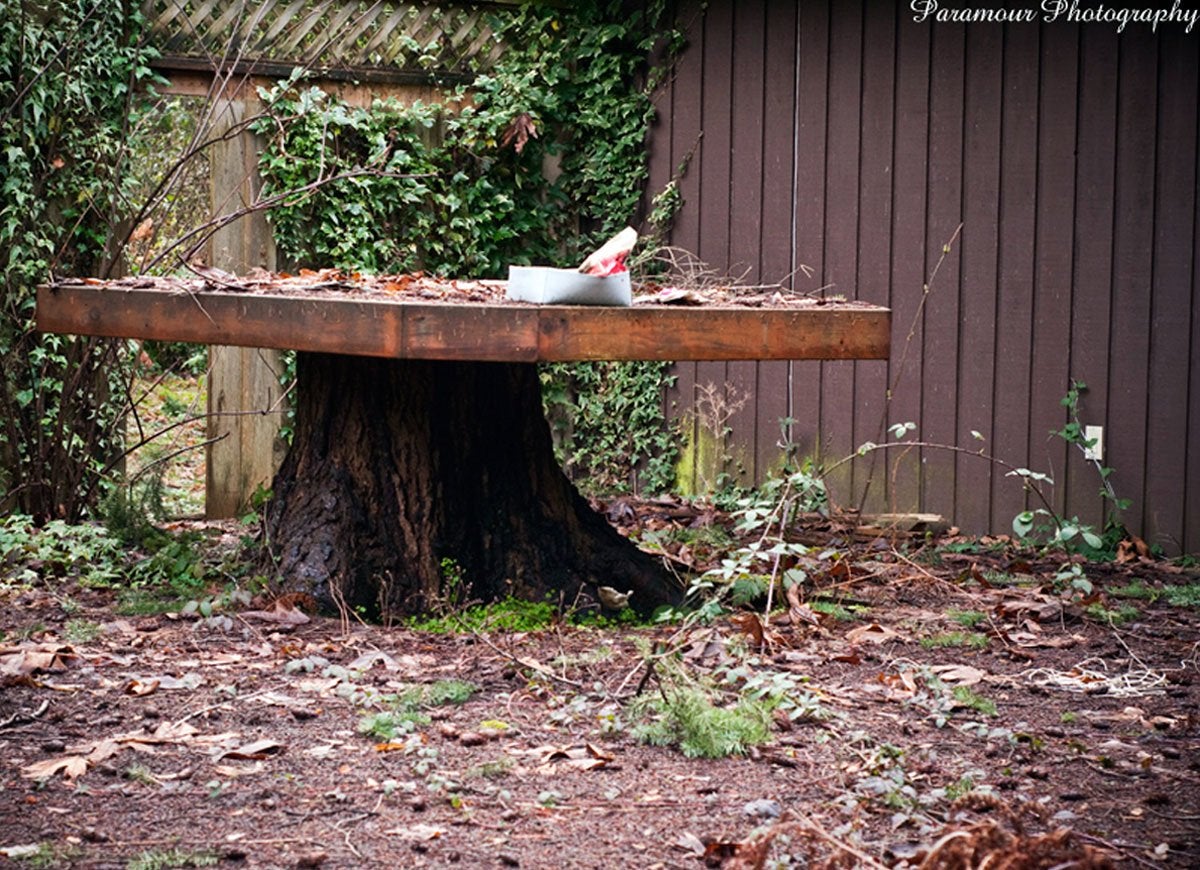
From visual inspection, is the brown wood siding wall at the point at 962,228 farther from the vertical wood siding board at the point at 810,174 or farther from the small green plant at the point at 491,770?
the small green plant at the point at 491,770

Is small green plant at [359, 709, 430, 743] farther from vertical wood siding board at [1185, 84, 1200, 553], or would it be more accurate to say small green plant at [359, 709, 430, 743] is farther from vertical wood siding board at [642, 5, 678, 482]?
vertical wood siding board at [642, 5, 678, 482]

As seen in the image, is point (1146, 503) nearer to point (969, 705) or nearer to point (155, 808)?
point (969, 705)

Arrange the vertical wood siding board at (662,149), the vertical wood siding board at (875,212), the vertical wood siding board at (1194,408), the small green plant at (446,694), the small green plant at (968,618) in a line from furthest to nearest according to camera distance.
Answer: the vertical wood siding board at (662,149) < the vertical wood siding board at (875,212) < the vertical wood siding board at (1194,408) < the small green plant at (968,618) < the small green plant at (446,694)

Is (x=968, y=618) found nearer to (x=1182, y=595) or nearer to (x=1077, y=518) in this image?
(x=1182, y=595)

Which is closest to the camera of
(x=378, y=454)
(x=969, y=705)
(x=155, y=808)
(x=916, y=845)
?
(x=916, y=845)

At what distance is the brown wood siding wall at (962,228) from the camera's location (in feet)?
19.3

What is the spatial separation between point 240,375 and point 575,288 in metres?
3.43

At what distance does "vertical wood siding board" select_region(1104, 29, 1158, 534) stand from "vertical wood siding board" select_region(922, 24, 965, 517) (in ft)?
2.23

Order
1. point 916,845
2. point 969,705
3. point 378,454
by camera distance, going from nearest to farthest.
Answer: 1. point 916,845
2. point 969,705
3. point 378,454

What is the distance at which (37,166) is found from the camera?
618 centimetres

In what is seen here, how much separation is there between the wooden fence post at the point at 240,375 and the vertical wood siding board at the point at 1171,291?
384 centimetres

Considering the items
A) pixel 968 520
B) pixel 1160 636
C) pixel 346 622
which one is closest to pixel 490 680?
pixel 346 622

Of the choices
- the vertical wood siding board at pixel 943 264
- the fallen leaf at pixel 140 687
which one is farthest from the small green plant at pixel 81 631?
the vertical wood siding board at pixel 943 264

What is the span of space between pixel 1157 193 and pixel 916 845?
→ 13.2 ft
